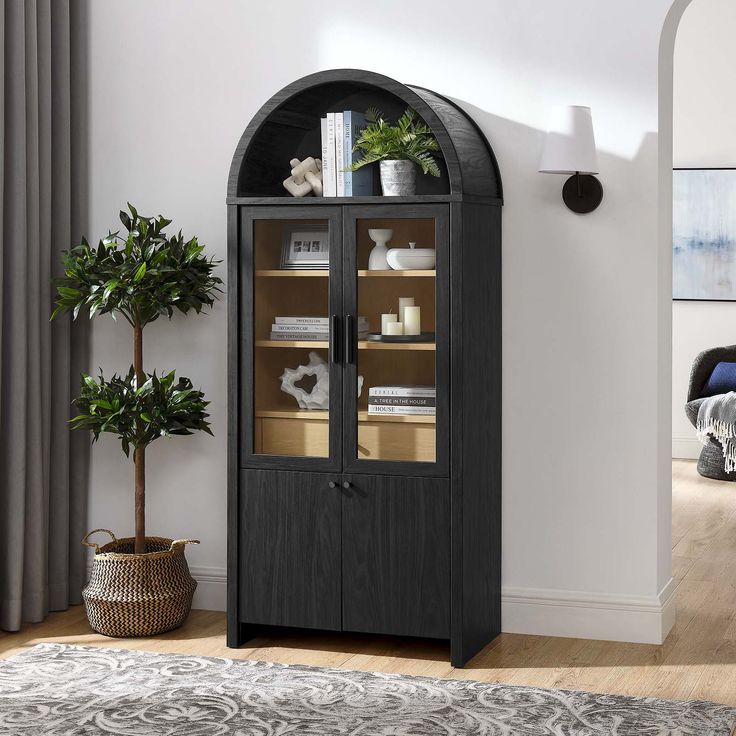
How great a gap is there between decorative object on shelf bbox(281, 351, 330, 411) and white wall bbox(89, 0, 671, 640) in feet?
2.11

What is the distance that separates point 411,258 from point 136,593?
1460 mm

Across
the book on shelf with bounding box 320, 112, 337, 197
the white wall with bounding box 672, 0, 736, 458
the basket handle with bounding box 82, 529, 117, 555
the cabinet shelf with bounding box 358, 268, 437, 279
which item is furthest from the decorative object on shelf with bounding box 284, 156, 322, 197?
the white wall with bounding box 672, 0, 736, 458

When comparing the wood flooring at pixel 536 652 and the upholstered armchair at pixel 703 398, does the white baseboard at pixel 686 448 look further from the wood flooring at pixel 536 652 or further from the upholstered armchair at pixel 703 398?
the wood flooring at pixel 536 652

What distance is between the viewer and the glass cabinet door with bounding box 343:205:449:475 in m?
3.56

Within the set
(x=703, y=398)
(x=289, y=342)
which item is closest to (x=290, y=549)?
(x=289, y=342)

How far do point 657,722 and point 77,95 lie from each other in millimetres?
2960

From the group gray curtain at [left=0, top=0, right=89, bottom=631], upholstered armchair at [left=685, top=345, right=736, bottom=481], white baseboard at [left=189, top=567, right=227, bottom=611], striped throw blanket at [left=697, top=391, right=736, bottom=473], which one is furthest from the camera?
upholstered armchair at [left=685, top=345, right=736, bottom=481]

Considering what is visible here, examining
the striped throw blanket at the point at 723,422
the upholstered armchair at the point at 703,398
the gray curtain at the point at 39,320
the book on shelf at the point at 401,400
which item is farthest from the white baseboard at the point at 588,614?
the upholstered armchair at the point at 703,398

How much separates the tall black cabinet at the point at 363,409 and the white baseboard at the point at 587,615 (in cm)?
15

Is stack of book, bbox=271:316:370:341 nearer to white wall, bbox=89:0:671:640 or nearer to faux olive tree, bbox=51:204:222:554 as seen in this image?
faux olive tree, bbox=51:204:222:554

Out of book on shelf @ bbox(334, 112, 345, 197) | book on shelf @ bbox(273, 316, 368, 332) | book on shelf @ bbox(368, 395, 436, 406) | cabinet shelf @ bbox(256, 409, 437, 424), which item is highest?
book on shelf @ bbox(334, 112, 345, 197)

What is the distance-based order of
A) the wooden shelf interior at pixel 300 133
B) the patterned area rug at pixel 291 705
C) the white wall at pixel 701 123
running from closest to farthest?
the patterned area rug at pixel 291 705, the wooden shelf interior at pixel 300 133, the white wall at pixel 701 123

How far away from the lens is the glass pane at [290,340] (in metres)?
3.69

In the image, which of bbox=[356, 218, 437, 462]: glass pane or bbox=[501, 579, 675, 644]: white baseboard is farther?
bbox=[501, 579, 675, 644]: white baseboard
